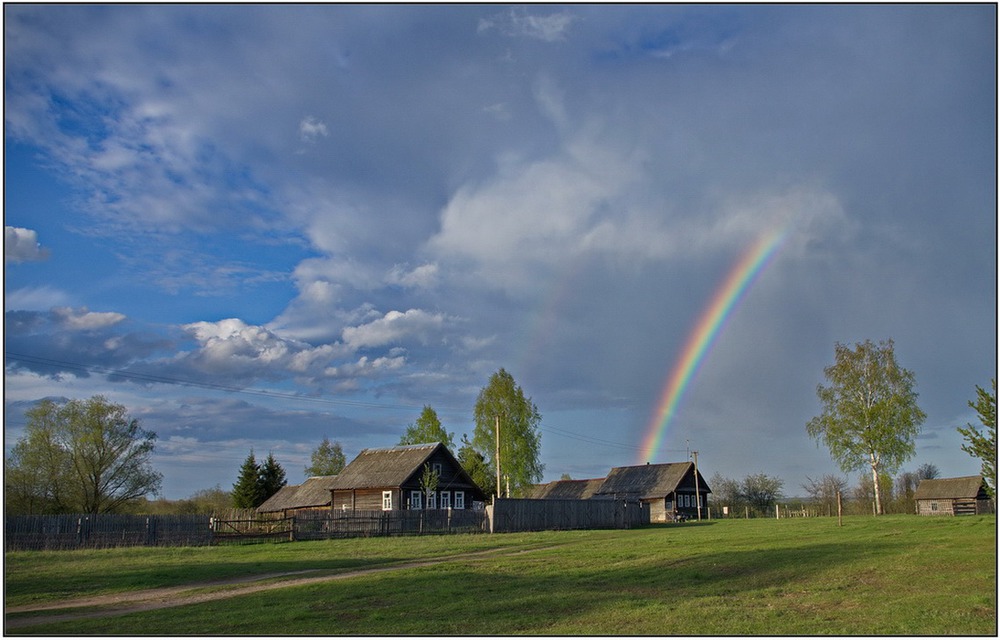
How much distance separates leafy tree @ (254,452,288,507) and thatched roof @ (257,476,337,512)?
337cm

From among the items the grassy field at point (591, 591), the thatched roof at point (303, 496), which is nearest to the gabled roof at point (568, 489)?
the thatched roof at point (303, 496)

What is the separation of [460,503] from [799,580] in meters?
44.5

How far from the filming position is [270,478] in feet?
256

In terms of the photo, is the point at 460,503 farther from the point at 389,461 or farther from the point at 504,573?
the point at 504,573

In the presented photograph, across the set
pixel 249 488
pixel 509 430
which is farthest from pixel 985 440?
pixel 249 488

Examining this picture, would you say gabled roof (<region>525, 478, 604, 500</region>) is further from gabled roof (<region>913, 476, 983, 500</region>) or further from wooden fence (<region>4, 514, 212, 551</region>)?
wooden fence (<region>4, 514, 212, 551</region>)

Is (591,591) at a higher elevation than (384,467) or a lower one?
lower

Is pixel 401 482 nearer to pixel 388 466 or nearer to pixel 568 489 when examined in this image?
pixel 388 466

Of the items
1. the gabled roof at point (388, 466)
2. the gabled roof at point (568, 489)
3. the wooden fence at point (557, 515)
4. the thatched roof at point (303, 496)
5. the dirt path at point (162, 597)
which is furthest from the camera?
the gabled roof at point (568, 489)

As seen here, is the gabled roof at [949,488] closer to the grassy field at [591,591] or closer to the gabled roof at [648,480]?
the gabled roof at [648,480]

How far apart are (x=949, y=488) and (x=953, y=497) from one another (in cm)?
138

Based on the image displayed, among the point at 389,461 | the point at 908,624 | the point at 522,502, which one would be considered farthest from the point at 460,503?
the point at 908,624

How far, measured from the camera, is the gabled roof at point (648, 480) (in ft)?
255

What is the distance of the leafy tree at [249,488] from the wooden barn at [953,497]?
64.6 metres
